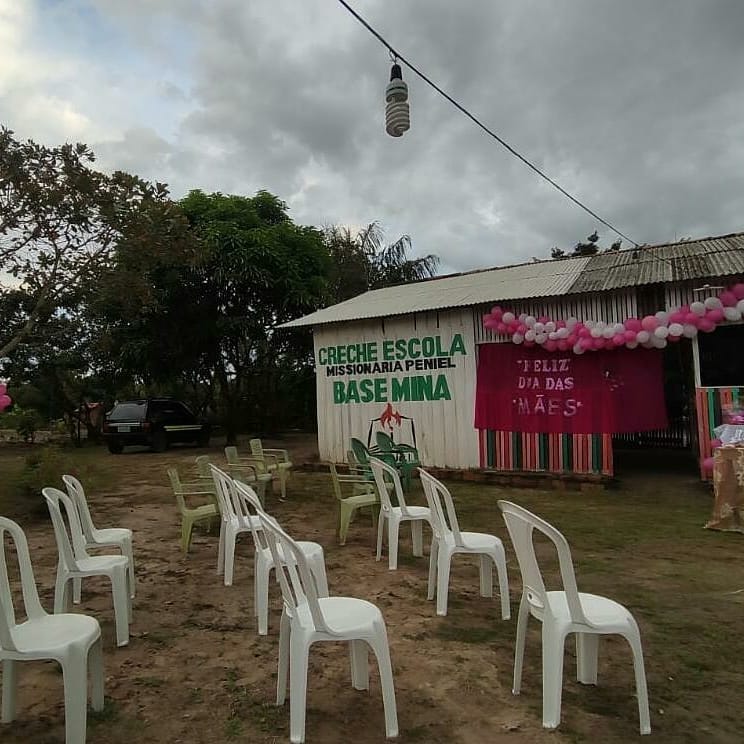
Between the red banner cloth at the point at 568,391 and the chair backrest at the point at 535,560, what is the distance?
6.14 m

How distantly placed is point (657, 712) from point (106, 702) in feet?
8.21

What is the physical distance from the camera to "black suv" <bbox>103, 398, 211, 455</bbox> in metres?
14.7

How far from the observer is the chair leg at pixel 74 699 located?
2.30 metres

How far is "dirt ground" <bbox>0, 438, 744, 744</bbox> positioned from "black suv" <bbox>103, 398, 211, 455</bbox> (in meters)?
9.47

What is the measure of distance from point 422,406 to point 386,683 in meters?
7.59

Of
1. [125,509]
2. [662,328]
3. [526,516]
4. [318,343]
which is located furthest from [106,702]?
[318,343]

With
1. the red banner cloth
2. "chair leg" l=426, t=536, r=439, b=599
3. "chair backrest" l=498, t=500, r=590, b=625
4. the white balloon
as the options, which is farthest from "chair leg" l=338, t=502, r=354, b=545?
the white balloon

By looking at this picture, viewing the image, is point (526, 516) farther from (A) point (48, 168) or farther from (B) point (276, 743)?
(A) point (48, 168)

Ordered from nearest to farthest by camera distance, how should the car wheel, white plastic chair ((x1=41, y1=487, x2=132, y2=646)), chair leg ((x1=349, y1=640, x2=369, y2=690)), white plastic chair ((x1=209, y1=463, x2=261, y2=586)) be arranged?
chair leg ((x1=349, y1=640, x2=369, y2=690)), white plastic chair ((x1=41, y1=487, x2=132, y2=646)), white plastic chair ((x1=209, y1=463, x2=261, y2=586)), the car wheel

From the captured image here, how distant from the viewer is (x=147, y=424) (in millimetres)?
14695

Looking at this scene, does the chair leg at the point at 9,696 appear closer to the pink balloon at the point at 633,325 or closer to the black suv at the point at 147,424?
the pink balloon at the point at 633,325

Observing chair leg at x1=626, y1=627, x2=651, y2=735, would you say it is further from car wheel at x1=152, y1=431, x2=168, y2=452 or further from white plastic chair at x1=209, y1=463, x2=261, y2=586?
car wheel at x1=152, y1=431, x2=168, y2=452

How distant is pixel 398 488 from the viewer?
15.0ft

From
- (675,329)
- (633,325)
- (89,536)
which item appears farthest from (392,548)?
(675,329)
